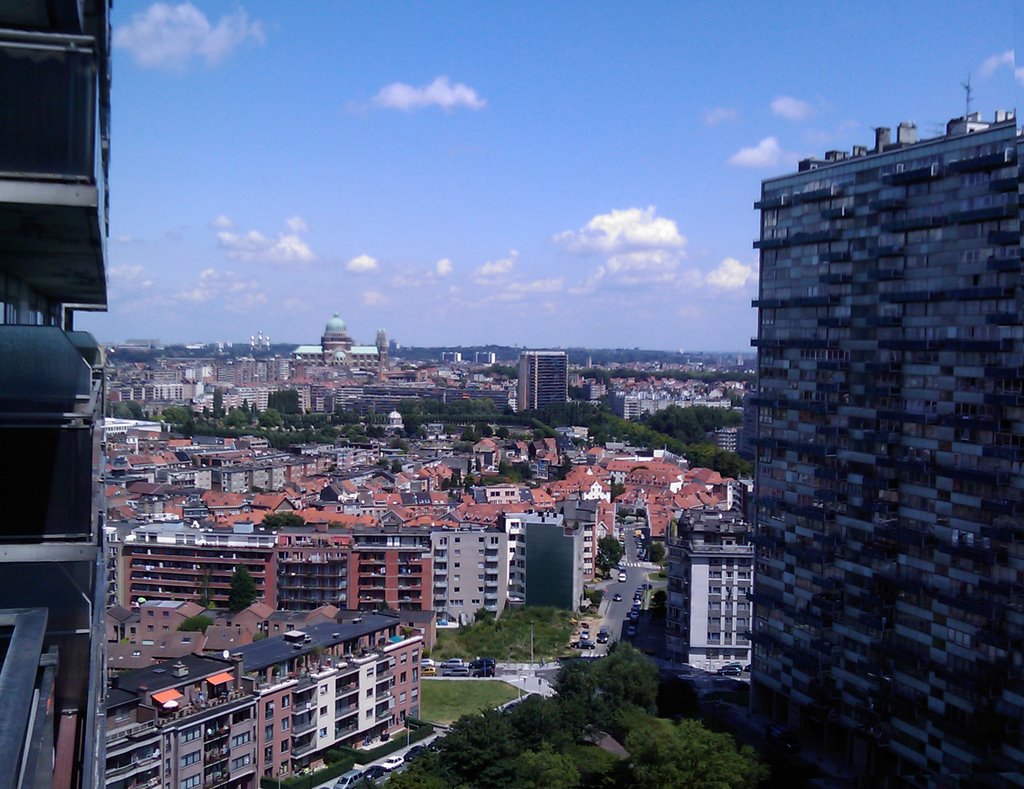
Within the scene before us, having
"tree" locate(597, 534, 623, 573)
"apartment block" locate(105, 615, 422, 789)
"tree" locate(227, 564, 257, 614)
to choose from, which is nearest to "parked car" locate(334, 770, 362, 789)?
"apartment block" locate(105, 615, 422, 789)

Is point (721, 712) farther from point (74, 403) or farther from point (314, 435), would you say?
point (314, 435)

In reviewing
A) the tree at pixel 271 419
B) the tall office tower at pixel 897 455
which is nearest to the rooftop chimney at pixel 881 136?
the tall office tower at pixel 897 455

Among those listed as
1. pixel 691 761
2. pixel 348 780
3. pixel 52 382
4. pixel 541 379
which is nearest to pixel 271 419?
pixel 541 379

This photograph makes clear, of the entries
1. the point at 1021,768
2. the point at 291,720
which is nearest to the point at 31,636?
the point at 1021,768

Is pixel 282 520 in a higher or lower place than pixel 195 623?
higher

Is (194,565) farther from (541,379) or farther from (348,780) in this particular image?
(541,379)

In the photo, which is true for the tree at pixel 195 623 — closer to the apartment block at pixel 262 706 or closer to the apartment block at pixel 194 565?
the apartment block at pixel 194 565

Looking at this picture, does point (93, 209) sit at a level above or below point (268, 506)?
above

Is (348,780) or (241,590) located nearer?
(348,780)
